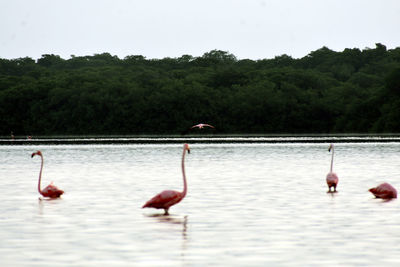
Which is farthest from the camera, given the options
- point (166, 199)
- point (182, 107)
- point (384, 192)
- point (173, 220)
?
point (182, 107)

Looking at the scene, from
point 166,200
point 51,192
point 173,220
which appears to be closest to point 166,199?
point 166,200

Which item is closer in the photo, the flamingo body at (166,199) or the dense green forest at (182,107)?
the flamingo body at (166,199)

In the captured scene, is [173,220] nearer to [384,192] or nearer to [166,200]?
[166,200]

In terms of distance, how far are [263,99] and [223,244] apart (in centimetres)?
11625

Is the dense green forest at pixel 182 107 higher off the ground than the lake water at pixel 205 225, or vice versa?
the dense green forest at pixel 182 107

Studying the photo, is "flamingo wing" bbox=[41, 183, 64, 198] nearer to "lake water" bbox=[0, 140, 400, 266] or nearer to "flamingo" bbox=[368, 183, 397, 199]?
"lake water" bbox=[0, 140, 400, 266]

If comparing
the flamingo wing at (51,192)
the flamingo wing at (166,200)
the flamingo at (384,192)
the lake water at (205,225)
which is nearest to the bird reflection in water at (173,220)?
the lake water at (205,225)

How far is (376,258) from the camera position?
13.1m

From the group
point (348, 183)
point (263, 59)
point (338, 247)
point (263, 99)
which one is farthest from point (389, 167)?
point (263, 59)

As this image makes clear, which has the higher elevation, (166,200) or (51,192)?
(166,200)

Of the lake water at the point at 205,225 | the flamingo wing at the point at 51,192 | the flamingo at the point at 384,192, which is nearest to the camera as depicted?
the lake water at the point at 205,225

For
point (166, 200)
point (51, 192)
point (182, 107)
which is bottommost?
point (51, 192)

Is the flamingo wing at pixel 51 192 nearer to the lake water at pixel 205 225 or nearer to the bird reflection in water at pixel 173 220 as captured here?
the lake water at pixel 205 225

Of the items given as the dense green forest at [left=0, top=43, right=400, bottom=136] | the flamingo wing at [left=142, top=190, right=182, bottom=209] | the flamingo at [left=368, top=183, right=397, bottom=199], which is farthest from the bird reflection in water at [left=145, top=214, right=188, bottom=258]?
the dense green forest at [left=0, top=43, right=400, bottom=136]
